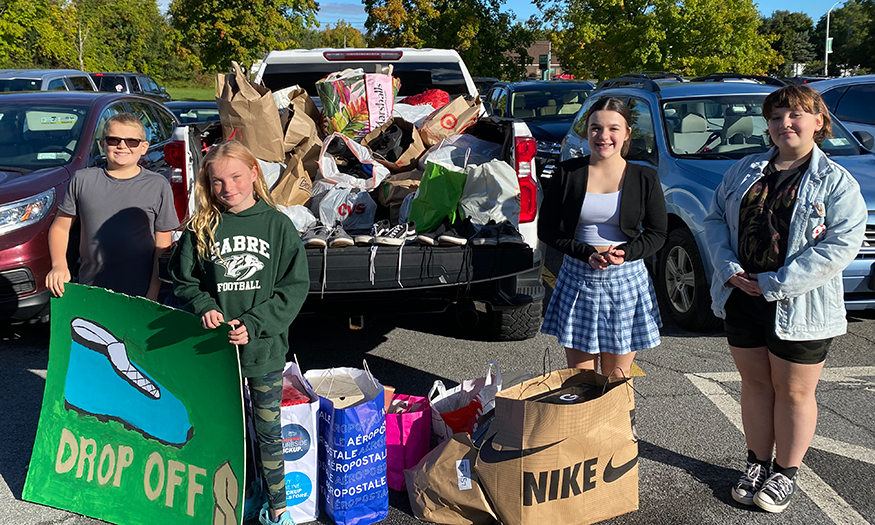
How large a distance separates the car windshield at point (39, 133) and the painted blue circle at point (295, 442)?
3.69 meters

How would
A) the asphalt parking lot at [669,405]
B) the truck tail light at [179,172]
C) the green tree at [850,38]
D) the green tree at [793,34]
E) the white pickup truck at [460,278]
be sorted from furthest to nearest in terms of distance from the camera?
the green tree at [793,34], the green tree at [850,38], the truck tail light at [179,172], the white pickup truck at [460,278], the asphalt parking lot at [669,405]

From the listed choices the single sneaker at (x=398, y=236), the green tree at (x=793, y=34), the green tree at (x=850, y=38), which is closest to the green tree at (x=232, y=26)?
the single sneaker at (x=398, y=236)

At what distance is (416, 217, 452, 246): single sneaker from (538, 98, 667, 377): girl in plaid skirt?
75 cm

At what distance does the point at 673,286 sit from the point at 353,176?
8.62 ft

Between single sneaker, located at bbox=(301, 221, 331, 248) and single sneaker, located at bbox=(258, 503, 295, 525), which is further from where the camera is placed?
single sneaker, located at bbox=(301, 221, 331, 248)

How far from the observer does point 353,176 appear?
15.9 feet

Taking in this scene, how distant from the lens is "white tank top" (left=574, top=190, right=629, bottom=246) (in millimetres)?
3186

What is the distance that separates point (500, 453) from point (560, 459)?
0.23 metres

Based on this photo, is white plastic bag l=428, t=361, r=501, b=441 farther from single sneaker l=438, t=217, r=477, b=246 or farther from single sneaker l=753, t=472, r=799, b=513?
single sneaker l=753, t=472, r=799, b=513

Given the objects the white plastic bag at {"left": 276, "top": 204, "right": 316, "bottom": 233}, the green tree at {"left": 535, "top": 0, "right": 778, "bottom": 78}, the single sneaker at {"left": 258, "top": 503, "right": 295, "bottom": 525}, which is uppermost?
the green tree at {"left": 535, "top": 0, "right": 778, "bottom": 78}

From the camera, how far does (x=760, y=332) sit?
9.96 feet

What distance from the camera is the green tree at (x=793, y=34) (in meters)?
63.1

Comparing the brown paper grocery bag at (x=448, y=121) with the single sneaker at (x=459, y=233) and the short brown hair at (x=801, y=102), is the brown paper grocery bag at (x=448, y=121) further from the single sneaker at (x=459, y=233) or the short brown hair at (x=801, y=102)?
the short brown hair at (x=801, y=102)

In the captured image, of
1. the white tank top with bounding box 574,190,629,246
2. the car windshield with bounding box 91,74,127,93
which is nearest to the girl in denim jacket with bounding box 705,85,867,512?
the white tank top with bounding box 574,190,629,246
